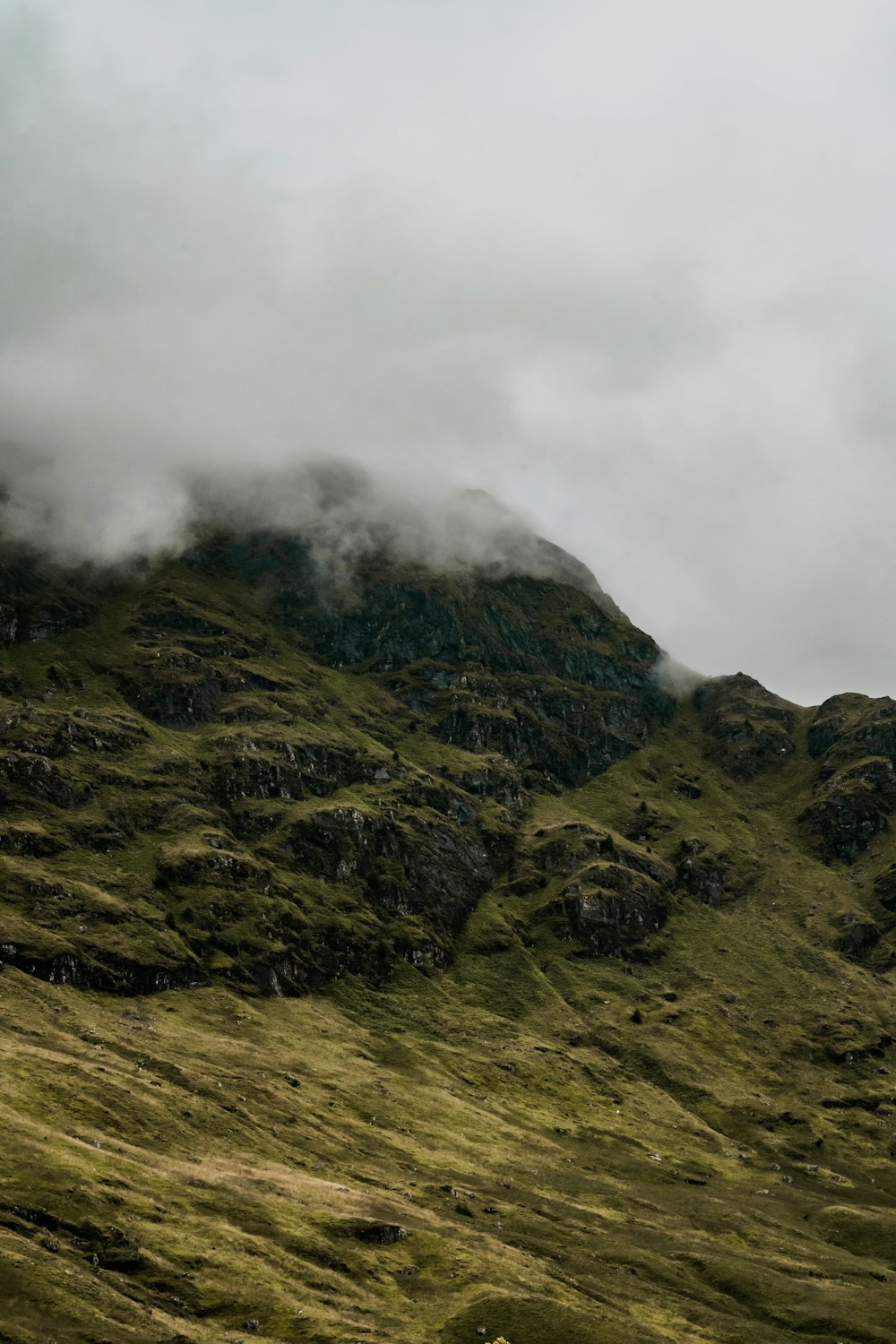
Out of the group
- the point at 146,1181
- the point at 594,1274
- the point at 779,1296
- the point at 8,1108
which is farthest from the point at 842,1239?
the point at 8,1108

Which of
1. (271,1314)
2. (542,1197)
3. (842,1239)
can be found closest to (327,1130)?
(542,1197)

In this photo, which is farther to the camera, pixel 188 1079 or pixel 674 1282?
pixel 188 1079

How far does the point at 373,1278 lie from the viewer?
440 feet

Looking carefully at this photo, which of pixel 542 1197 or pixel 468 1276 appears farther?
→ pixel 542 1197

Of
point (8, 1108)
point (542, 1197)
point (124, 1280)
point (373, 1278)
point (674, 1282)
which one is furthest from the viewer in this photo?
point (542, 1197)

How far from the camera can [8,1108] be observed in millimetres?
144875

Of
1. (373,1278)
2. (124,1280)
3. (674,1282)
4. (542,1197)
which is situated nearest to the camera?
(124,1280)

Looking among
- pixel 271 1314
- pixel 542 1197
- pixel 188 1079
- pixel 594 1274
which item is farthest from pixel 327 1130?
pixel 271 1314

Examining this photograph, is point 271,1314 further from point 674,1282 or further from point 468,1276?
point 674,1282

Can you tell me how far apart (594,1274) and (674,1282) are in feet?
45.4

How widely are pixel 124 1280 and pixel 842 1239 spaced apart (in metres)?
141

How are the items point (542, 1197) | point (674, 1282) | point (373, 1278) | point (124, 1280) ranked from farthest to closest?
point (542, 1197) → point (674, 1282) → point (373, 1278) → point (124, 1280)

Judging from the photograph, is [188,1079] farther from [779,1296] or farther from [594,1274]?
[779,1296]

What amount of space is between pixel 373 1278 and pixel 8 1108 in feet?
179
